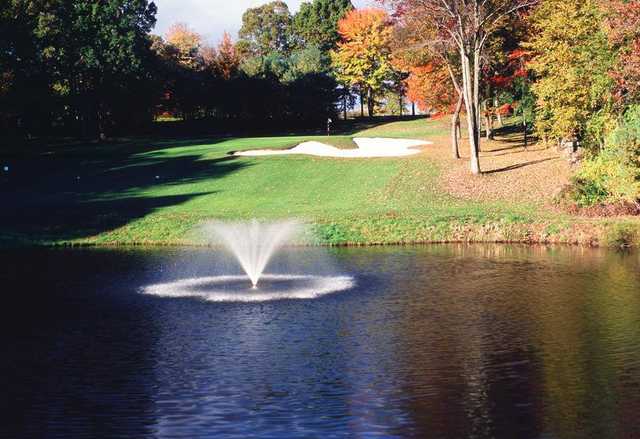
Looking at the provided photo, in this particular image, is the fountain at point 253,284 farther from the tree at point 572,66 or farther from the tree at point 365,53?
the tree at point 365,53

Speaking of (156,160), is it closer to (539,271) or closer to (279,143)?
(279,143)

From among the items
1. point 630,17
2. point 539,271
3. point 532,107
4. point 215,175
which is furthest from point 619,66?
point 215,175

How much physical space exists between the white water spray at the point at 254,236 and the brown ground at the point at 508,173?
11.8 meters

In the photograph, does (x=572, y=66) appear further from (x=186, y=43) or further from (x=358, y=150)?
(x=186, y=43)

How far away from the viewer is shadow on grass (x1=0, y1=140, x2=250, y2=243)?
140 feet

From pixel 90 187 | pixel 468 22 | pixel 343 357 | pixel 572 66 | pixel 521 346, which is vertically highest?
pixel 468 22

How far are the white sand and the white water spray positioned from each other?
2061 cm

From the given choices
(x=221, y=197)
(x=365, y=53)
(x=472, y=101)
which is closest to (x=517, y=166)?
(x=472, y=101)

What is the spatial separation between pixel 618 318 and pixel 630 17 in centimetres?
2599

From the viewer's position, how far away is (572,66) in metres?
50.1

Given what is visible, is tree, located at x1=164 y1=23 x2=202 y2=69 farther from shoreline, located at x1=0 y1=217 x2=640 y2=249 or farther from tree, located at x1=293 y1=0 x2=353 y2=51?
shoreline, located at x1=0 y1=217 x2=640 y2=249

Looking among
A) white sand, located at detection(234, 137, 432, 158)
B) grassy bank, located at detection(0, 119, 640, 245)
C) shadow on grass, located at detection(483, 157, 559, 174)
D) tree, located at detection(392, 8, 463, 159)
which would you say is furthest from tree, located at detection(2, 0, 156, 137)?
shadow on grass, located at detection(483, 157, 559, 174)

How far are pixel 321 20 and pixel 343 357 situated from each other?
395 feet

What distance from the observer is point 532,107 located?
5859 centimetres
